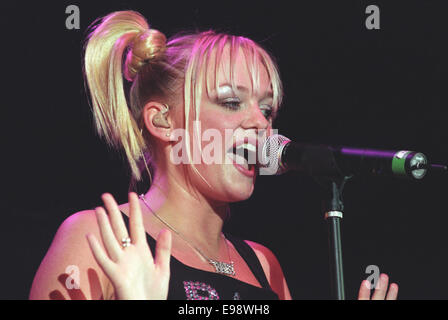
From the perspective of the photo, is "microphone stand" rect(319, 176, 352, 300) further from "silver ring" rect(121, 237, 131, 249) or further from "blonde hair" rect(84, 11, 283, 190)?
"blonde hair" rect(84, 11, 283, 190)

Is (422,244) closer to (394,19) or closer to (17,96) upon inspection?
(394,19)

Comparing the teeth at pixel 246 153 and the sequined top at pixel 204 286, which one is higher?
the teeth at pixel 246 153

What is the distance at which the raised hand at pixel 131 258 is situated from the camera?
1.21 meters

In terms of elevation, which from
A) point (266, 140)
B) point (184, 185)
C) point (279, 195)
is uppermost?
point (266, 140)

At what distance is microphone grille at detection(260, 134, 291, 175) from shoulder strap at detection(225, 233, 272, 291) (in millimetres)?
562

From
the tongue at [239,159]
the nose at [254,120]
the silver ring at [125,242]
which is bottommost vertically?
the silver ring at [125,242]

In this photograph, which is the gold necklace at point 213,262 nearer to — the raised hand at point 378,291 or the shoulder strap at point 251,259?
the shoulder strap at point 251,259

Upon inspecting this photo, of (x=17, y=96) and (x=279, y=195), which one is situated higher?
(x=17, y=96)

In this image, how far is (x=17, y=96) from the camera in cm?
216

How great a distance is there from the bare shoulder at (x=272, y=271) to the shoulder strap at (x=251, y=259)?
4cm

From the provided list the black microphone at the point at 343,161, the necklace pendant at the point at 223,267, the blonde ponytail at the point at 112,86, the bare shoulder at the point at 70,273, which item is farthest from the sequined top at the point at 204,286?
the black microphone at the point at 343,161

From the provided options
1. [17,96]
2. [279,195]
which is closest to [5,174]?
[17,96]

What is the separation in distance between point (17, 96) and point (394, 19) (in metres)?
1.66

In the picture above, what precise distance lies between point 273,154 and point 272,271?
800 mm
